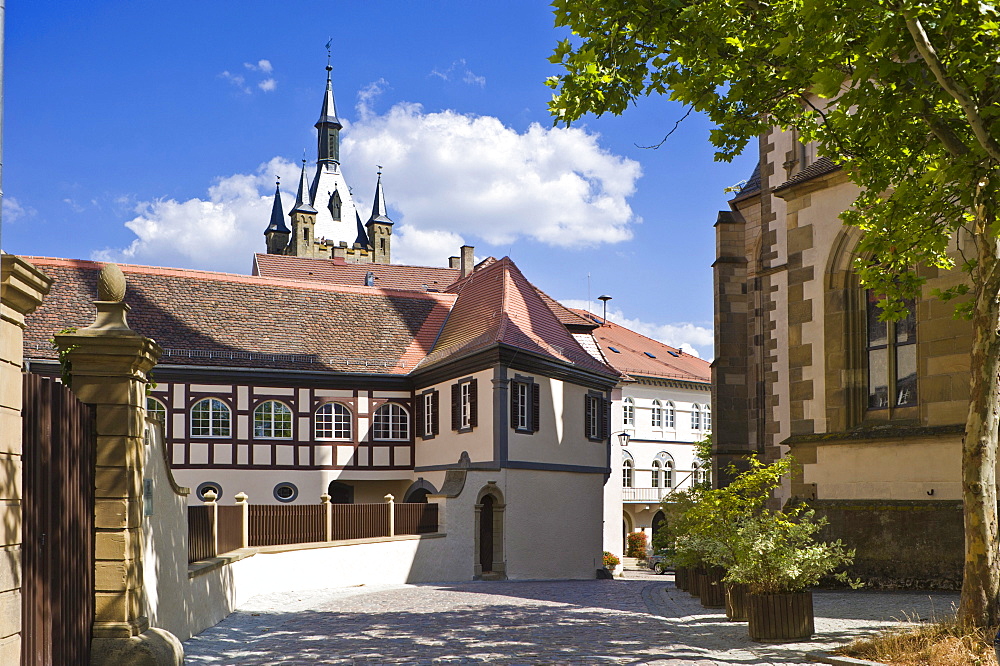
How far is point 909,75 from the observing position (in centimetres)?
857

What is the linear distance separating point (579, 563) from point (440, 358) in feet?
23.0

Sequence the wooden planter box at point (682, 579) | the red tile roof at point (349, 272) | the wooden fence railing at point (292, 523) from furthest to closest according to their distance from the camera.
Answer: the red tile roof at point (349, 272) < the wooden planter box at point (682, 579) < the wooden fence railing at point (292, 523)

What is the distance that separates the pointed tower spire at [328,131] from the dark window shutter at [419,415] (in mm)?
73232

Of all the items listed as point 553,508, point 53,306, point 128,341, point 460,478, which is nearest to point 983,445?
point 128,341

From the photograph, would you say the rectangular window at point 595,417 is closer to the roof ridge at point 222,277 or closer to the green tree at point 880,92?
the roof ridge at point 222,277

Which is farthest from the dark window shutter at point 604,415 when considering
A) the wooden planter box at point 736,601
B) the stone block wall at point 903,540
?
the wooden planter box at point 736,601

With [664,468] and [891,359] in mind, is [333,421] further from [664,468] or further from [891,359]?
[664,468]

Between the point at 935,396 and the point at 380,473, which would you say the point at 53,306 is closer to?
the point at 380,473

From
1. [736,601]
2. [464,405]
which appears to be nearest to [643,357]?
[464,405]

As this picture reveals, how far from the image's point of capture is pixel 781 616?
10477 millimetres

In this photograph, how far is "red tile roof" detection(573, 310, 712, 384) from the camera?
55.5 meters

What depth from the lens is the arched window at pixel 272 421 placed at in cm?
3044

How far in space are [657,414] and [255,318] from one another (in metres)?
29.7

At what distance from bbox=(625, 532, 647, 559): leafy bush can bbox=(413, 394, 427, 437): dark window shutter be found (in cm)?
2434
